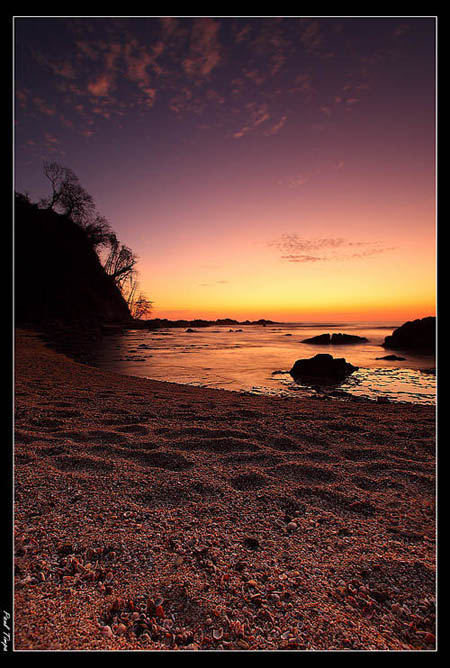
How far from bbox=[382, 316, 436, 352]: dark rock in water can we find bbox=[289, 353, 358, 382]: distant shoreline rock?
9.06 meters

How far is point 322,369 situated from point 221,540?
25.4ft

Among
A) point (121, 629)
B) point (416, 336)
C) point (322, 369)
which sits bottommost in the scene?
point (322, 369)

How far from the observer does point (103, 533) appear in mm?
1610

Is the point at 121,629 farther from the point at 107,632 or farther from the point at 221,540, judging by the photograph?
the point at 221,540

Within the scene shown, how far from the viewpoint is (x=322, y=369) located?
8.80 metres

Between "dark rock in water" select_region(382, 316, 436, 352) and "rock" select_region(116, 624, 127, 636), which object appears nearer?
"rock" select_region(116, 624, 127, 636)

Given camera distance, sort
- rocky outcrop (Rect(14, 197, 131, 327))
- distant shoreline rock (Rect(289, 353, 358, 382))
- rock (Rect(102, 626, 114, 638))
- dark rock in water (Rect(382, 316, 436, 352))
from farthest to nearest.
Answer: rocky outcrop (Rect(14, 197, 131, 327)) → dark rock in water (Rect(382, 316, 436, 352)) → distant shoreline rock (Rect(289, 353, 358, 382)) → rock (Rect(102, 626, 114, 638))

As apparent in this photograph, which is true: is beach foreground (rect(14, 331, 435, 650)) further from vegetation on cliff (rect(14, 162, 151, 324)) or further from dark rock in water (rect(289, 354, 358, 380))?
vegetation on cliff (rect(14, 162, 151, 324))

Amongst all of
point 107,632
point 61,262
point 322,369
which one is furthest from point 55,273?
point 107,632

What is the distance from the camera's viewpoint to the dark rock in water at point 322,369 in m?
8.64

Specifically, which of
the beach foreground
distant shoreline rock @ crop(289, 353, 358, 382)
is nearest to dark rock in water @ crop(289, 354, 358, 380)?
distant shoreline rock @ crop(289, 353, 358, 382)

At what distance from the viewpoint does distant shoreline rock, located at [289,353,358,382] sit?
28.2ft

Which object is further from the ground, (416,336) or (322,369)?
(416,336)
